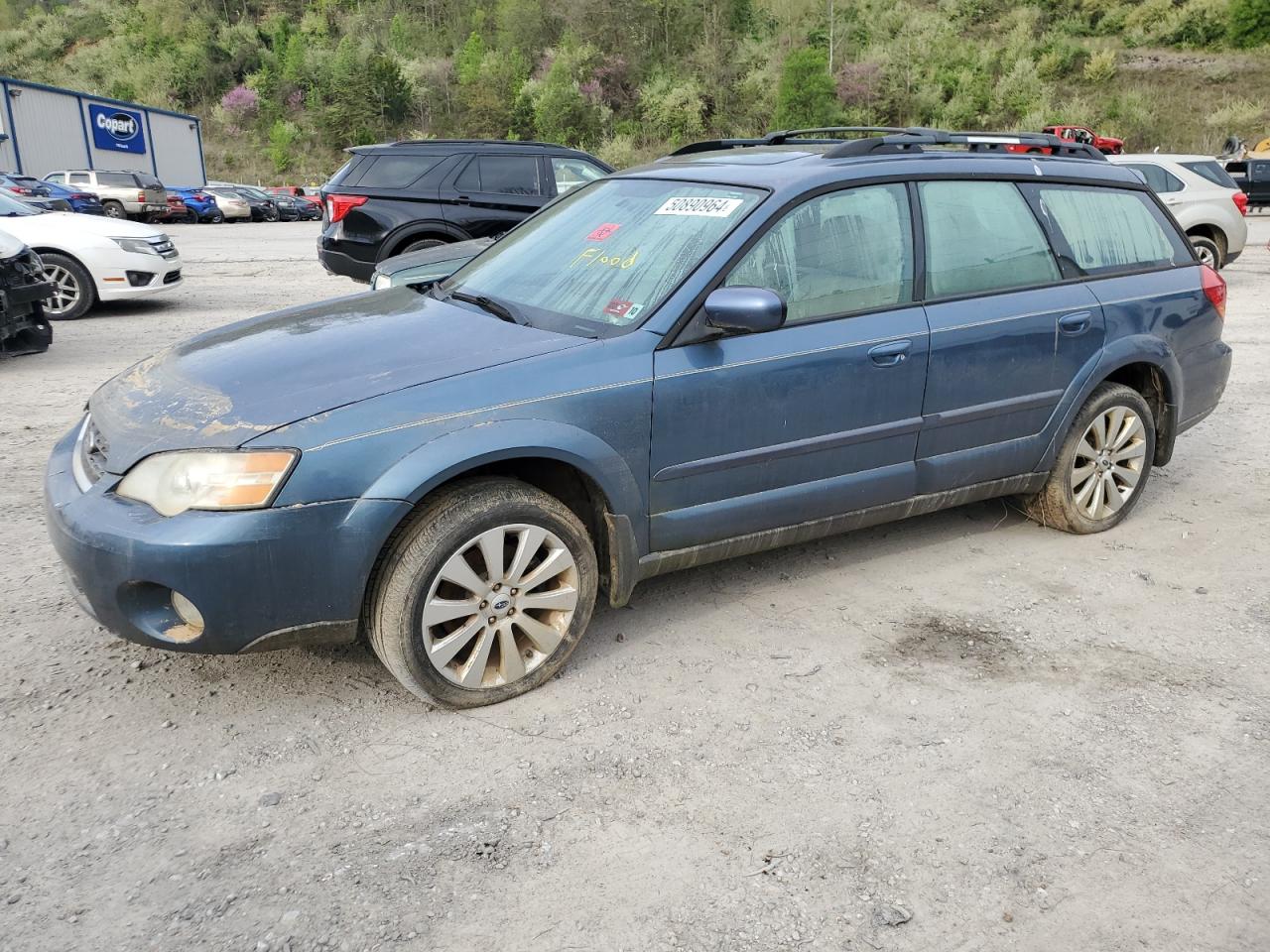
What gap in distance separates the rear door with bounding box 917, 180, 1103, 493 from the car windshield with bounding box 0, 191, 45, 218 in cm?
959

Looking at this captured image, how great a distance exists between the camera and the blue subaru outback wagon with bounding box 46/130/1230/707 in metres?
2.95

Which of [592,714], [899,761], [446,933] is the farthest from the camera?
[592,714]

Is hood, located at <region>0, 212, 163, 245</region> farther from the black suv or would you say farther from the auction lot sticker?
the auction lot sticker

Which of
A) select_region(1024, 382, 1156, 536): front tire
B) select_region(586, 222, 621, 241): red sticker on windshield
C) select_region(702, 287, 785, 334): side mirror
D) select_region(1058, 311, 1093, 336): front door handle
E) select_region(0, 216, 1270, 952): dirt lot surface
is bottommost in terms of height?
select_region(0, 216, 1270, 952): dirt lot surface

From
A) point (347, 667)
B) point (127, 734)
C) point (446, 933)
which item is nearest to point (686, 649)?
point (347, 667)

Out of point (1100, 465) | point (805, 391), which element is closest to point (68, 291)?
point (805, 391)

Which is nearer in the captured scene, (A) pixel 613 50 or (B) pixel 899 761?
(B) pixel 899 761

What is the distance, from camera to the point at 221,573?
2.83m

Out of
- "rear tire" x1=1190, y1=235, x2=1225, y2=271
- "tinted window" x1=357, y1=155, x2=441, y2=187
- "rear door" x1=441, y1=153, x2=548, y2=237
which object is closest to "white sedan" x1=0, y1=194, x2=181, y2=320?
"tinted window" x1=357, y1=155, x2=441, y2=187

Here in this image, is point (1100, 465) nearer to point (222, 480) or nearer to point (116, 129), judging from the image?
point (222, 480)

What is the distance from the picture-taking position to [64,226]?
1022 cm

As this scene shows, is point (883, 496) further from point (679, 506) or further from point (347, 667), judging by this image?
point (347, 667)

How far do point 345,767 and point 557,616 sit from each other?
80cm

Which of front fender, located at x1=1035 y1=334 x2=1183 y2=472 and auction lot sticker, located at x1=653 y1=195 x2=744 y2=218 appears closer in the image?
auction lot sticker, located at x1=653 y1=195 x2=744 y2=218
